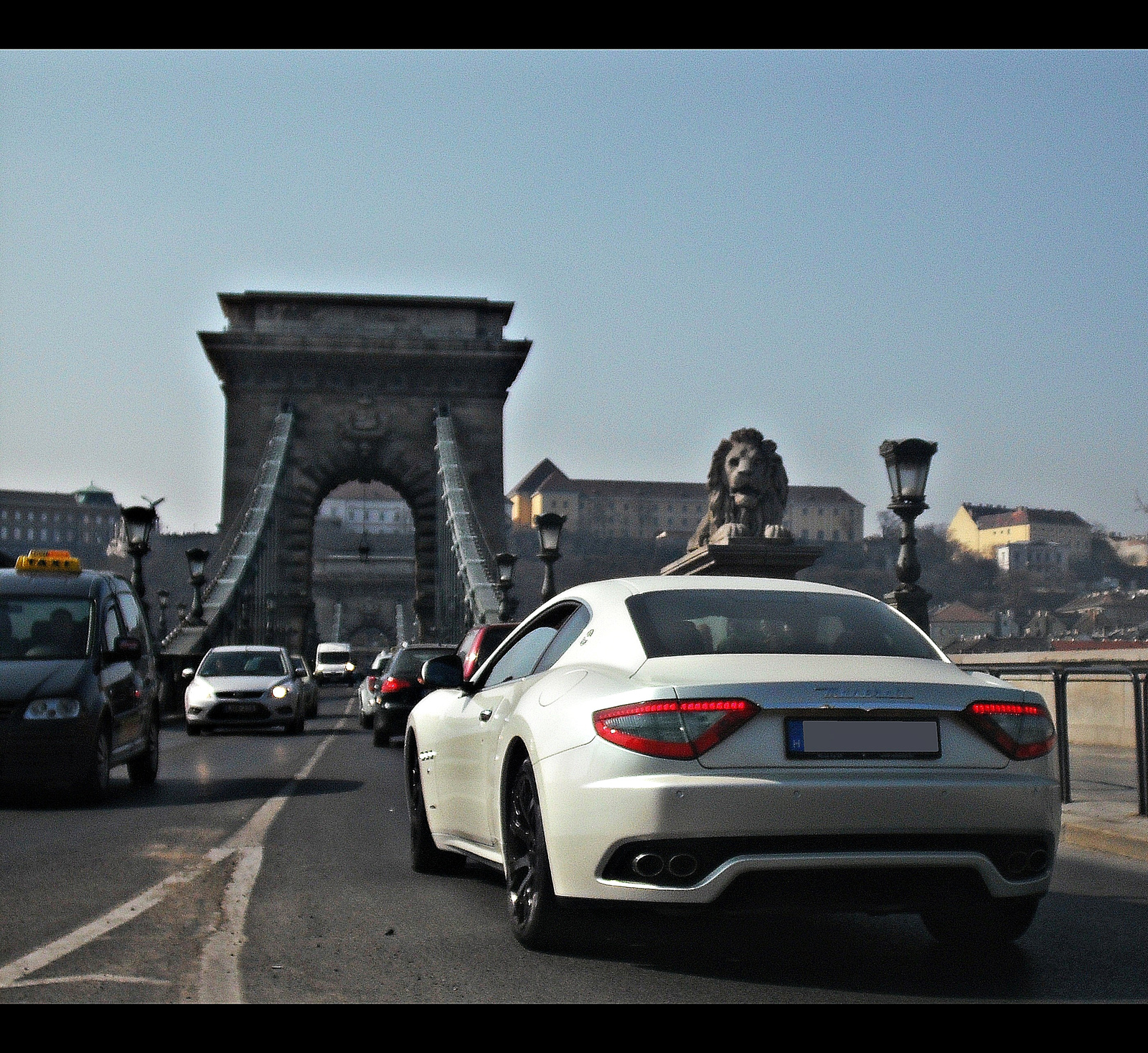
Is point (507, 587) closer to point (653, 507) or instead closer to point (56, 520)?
point (653, 507)

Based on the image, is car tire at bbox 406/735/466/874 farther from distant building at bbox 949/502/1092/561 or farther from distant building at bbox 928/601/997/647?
distant building at bbox 949/502/1092/561

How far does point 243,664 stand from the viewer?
2386 centimetres

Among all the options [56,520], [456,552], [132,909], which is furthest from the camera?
[56,520]

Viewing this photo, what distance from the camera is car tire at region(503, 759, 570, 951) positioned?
196 inches

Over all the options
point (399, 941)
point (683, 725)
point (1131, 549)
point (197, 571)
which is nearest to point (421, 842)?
point (399, 941)

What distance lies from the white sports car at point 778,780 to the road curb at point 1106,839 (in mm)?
3275

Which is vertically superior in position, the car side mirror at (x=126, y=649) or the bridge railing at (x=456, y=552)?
the bridge railing at (x=456, y=552)

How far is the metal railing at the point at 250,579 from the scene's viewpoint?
36.4 m

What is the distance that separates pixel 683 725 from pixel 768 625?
892 mm

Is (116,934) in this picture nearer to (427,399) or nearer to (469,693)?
(469,693)

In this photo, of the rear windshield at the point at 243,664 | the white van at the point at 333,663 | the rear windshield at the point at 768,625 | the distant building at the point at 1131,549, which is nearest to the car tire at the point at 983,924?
the rear windshield at the point at 768,625

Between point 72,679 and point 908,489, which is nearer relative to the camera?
point 72,679

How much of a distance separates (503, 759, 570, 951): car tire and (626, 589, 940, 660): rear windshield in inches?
26.5

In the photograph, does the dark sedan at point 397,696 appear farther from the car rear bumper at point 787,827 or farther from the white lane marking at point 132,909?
the car rear bumper at point 787,827
